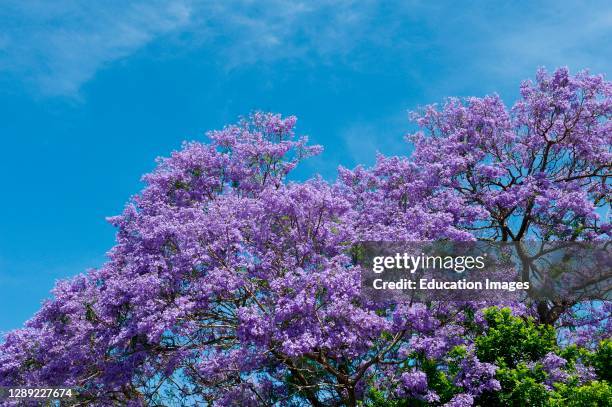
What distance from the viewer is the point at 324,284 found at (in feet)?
50.0

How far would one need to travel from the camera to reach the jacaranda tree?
49.7ft

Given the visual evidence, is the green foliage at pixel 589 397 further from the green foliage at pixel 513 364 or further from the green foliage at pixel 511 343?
the green foliage at pixel 511 343

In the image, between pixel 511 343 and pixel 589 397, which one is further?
pixel 511 343

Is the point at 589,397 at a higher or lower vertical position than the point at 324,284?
lower

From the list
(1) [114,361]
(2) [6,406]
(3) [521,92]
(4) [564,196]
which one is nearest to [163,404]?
(1) [114,361]

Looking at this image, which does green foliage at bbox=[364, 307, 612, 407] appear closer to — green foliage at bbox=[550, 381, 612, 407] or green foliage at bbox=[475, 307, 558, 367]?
green foliage at bbox=[475, 307, 558, 367]

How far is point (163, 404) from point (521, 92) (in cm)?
1372

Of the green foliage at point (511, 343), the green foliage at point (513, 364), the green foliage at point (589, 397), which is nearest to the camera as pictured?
the green foliage at point (589, 397)

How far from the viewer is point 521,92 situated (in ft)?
72.2

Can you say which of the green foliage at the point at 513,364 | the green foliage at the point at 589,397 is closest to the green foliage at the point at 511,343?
the green foliage at the point at 513,364

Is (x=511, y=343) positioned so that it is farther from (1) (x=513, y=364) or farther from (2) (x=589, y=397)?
(2) (x=589, y=397)

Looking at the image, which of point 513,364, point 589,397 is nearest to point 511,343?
point 513,364

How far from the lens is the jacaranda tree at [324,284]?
15.2 metres

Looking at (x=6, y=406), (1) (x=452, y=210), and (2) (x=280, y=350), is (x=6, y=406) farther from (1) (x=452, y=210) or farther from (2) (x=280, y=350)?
(1) (x=452, y=210)
